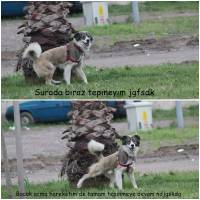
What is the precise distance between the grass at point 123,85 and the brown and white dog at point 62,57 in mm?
157

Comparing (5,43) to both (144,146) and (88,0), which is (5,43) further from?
(144,146)

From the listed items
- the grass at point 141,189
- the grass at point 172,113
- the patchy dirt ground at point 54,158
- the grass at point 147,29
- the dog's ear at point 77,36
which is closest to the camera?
the grass at point 141,189

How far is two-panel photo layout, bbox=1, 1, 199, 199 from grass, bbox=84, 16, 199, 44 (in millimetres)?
17

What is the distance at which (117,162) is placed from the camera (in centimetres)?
1042

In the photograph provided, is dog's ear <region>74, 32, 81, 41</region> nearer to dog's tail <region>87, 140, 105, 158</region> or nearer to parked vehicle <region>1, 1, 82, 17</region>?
dog's tail <region>87, 140, 105, 158</region>

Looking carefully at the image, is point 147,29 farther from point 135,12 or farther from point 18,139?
point 18,139

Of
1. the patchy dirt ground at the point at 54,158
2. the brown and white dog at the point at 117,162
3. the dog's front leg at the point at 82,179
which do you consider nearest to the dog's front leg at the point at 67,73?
the brown and white dog at the point at 117,162

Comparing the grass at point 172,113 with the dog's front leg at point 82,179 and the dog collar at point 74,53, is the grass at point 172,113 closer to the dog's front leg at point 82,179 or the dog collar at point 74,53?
the dog collar at point 74,53

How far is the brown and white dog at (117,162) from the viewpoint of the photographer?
10.4 metres

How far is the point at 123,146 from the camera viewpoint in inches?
412

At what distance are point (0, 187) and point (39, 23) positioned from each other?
2.08 metres

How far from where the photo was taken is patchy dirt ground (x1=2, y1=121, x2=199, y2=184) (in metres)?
12.6

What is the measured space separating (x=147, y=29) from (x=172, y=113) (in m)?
5.32

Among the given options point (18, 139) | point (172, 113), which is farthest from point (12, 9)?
point (172, 113)
